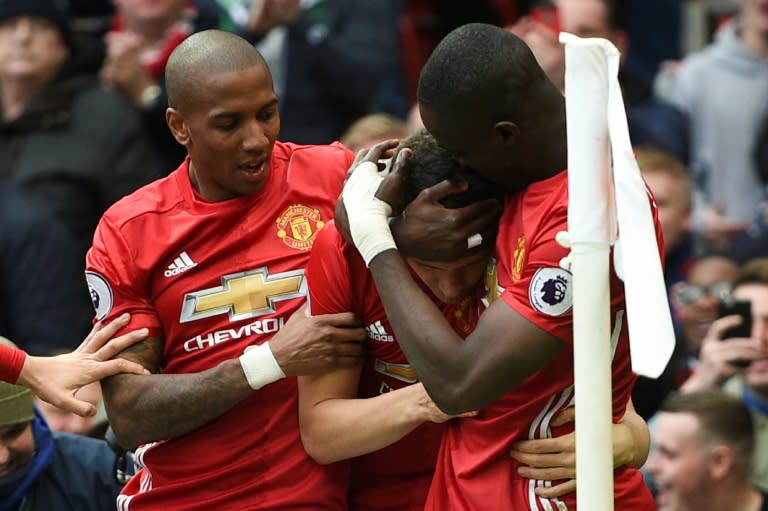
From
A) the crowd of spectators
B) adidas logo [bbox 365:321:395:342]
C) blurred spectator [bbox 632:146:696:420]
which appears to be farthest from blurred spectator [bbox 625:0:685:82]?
adidas logo [bbox 365:321:395:342]

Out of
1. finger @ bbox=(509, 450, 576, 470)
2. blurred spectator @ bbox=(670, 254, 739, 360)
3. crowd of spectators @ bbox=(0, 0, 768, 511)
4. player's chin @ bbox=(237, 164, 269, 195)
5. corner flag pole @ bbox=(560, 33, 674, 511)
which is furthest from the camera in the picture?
crowd of spectators @ bbox=(0, 0, 768, 511)

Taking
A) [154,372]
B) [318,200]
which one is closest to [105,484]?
[154,372]

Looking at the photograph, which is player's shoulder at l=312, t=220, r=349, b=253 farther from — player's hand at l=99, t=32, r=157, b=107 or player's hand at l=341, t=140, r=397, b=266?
A: player's hand at l=99, t=32, r=157, b=107

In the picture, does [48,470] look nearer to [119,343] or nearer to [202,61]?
[119,343]

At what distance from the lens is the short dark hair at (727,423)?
5.67 m

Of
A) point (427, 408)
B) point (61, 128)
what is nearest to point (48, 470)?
point (427, 408)

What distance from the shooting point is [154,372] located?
4.38m

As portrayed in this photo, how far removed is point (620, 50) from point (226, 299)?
3.63 metres

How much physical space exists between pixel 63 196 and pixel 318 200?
3.31 metres

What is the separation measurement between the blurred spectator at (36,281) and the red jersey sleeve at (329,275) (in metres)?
3.12

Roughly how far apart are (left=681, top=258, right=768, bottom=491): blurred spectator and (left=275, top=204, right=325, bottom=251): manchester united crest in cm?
219

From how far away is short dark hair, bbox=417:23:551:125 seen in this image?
349 cm

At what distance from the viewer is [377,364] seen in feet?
13.8

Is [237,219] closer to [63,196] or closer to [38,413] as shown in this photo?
[38,413]
